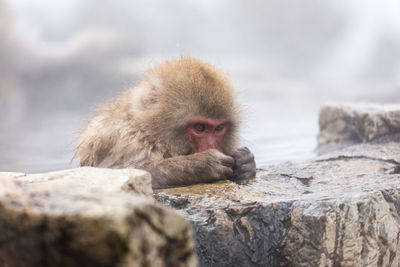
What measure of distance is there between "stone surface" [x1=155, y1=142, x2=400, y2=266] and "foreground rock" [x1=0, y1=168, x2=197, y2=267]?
1001mm

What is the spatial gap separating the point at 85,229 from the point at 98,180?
427mm

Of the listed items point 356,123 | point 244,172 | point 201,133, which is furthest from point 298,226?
point 356,123

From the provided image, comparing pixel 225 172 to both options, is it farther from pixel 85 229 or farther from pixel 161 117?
pixel 85 229

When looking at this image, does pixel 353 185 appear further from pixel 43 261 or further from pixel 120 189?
pixel 43 261

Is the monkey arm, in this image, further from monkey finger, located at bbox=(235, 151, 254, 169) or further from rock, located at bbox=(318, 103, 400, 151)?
rock, located at bbox=(318, 103, 400, 151)

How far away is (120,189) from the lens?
1.45 meters

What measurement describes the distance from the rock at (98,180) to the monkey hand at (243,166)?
1.53 meters

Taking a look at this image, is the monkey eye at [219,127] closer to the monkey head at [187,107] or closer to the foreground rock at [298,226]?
the monkey head at [187,107]

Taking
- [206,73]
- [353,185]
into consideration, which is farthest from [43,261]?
[206,73]

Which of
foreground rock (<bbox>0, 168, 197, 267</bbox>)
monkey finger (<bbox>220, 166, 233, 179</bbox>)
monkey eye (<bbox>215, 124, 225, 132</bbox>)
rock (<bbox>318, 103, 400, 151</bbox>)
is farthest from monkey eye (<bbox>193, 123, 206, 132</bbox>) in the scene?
rock (<bbox>318, 103, 400, 151</bbox>)

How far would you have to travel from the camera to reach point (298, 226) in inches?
87.6

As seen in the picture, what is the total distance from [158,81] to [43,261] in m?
2.27

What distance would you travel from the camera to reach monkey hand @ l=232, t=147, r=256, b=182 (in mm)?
3219

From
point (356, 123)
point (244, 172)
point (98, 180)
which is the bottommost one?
point (244, 172)
